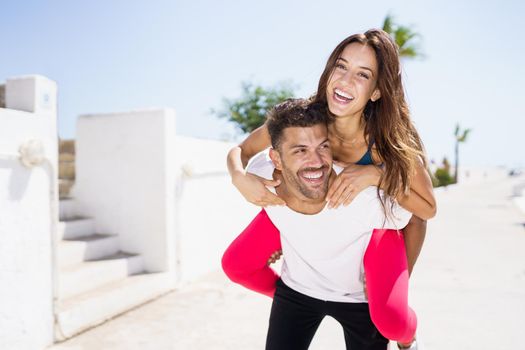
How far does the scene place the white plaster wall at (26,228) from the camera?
351 centimetres

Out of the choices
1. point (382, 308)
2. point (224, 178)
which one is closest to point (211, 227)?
point (224, 178)

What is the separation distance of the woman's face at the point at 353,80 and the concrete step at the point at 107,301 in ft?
Answer: 9.88

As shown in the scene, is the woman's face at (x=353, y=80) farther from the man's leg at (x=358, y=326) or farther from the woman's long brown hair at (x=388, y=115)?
the man's leg at (x=358, y=326)

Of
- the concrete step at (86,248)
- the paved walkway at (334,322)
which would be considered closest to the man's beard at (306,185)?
the paved walkway at (334,322)

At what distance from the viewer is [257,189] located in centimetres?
233

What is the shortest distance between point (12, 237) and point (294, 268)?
2.32 m

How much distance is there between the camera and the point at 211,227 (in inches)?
271

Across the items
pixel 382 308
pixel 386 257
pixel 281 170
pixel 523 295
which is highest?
pixel 281 170

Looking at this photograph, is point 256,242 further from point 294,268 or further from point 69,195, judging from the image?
point 69,195

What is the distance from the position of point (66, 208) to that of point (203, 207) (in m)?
1.81

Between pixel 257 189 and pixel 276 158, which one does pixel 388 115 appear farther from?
pixel 257 189

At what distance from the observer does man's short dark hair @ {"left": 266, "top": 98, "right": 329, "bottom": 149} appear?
2330mm

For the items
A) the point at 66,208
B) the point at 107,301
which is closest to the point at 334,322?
the point at 107,301

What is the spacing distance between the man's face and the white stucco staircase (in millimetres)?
2641
